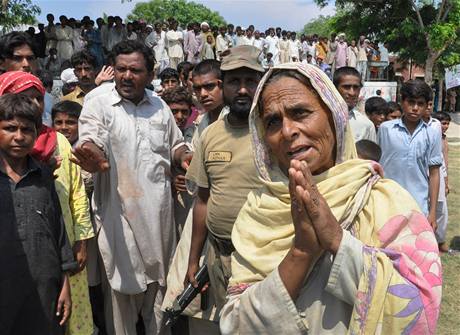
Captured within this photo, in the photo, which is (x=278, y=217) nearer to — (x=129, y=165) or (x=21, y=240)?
(x=21, y=240)

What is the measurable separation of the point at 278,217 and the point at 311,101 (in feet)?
1.14

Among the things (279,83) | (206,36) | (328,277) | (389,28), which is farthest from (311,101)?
(389,28)

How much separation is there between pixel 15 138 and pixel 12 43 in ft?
4.89

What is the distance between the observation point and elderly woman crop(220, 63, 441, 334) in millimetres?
1237

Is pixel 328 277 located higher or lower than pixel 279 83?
lower

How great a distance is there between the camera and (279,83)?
1.48m

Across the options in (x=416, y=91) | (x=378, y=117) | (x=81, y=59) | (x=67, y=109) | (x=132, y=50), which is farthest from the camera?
(x=378, y=117)

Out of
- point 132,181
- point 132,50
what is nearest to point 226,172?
point 132,181

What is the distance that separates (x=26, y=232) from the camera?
90.5 inches

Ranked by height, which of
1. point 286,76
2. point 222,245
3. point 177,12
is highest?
point 177,12

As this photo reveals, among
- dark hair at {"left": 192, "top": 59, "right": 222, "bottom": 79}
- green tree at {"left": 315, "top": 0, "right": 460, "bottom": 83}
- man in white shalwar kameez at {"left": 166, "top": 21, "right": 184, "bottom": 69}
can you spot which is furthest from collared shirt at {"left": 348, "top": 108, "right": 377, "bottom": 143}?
green tree at {"left": 315, "top": 0, "right": 460, "bottom": 83}

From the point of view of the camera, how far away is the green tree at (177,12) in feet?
205

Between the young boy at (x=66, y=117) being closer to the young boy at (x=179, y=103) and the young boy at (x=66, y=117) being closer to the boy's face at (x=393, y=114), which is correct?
the young boy at (x=179, y=103)

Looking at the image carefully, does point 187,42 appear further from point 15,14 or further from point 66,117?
point 66,117
